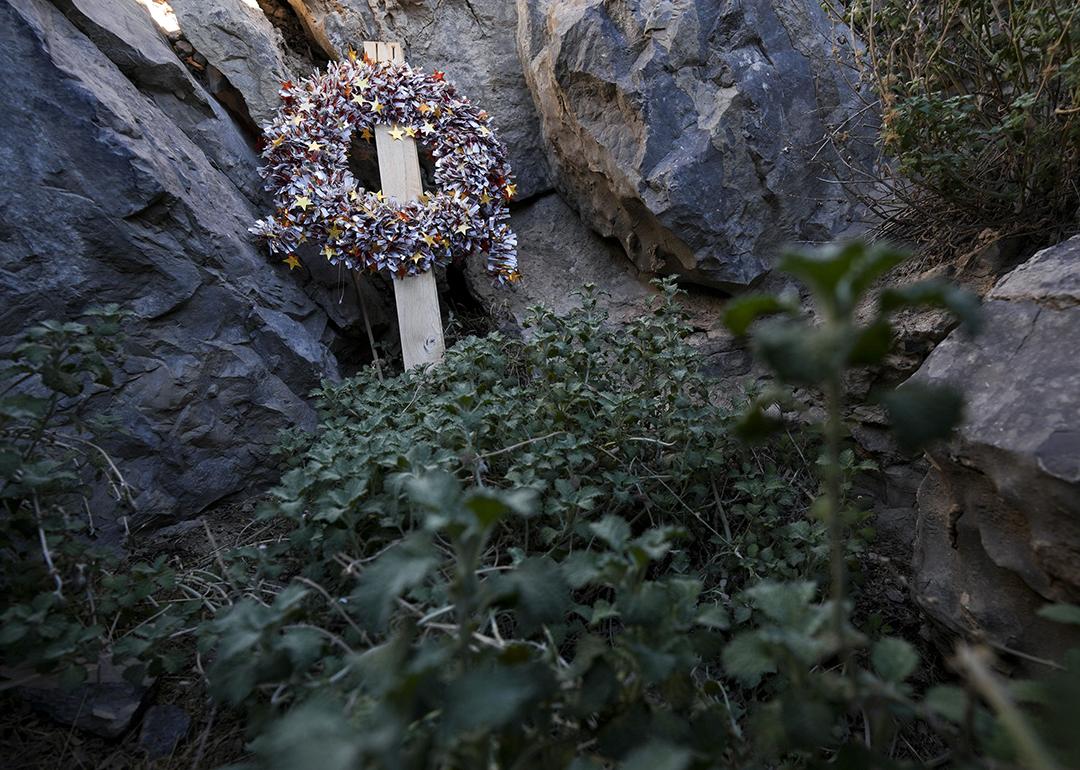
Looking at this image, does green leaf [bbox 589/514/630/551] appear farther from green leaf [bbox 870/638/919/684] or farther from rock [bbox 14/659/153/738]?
rock [bbox 14/659/153/738]

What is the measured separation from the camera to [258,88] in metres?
3.38

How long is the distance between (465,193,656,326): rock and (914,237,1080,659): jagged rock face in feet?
5.59

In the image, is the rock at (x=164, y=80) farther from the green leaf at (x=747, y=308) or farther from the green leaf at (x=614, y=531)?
the green leaf at (x=747, y=308)

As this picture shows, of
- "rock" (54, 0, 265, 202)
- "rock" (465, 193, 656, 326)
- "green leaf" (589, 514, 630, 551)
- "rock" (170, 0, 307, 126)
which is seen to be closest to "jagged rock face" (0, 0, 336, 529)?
"rock" (54, 0, 265, 202)

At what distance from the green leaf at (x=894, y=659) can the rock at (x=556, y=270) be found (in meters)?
2.30

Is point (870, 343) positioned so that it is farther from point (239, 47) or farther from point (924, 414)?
point (239, 47)

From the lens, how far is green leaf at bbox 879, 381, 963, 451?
2.49 feet

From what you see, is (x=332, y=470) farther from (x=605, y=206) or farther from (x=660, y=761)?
(x=605, y=206)

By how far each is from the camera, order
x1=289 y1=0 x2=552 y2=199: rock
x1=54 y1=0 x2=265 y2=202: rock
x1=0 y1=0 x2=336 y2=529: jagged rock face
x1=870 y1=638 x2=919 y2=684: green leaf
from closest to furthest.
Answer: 1. x1=870 y1=638 x2=919 y2=684: green leaf
2. x1=0 y1=0 x2=336 y2=529: jagged rock face
3. x1=54 y1=0 x2=265 y2=202: rock
4. x1=289 y1=0 x2=552 y2=199: rock

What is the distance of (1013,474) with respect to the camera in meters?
1.30

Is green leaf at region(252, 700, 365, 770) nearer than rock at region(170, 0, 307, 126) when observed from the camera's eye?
Yes

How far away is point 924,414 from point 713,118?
2501mm

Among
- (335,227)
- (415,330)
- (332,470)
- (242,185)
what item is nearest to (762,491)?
(332,470)

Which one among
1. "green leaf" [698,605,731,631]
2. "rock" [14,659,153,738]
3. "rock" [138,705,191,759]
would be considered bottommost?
"rock" [138,705,191,759]
